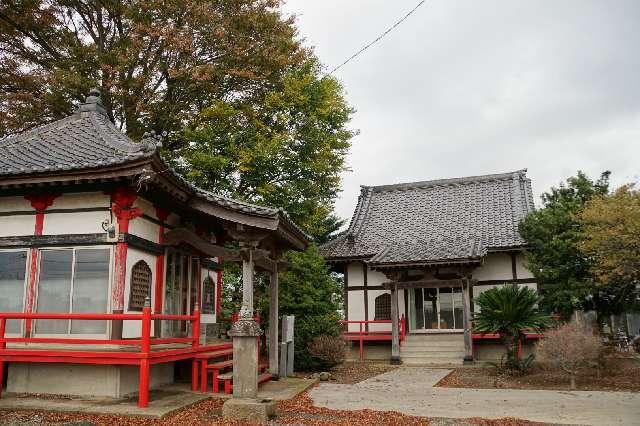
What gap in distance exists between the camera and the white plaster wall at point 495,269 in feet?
67.5

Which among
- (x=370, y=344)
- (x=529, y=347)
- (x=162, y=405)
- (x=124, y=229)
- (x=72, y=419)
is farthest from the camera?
(x=370, y=344)

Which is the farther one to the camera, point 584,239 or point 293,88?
point 293,88

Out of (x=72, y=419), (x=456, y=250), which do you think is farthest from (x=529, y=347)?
(x=72, y=419)

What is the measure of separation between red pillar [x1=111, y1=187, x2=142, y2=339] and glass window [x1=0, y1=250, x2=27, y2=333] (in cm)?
210

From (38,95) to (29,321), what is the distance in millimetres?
10975

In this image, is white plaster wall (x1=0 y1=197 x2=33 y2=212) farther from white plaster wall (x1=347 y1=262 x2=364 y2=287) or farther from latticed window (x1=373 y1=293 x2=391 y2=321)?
latticed window (x1=373 y1=293 x2=391 y2=321)

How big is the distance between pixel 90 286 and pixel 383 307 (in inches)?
536

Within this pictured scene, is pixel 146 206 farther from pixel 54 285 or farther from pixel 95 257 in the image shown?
pixel 54 285

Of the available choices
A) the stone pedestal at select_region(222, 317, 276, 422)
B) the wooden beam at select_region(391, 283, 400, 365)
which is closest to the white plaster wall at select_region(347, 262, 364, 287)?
the wooden beam at select_region(391, 283, 400, 365)

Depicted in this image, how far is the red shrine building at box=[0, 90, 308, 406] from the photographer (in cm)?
957

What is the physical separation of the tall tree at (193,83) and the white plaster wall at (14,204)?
7.41 metres

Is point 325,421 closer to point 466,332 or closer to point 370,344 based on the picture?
point 466,332

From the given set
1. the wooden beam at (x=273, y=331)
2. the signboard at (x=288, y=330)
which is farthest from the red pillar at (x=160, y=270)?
the signboard at (x=288, y=330)

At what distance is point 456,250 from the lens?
19.9 m
